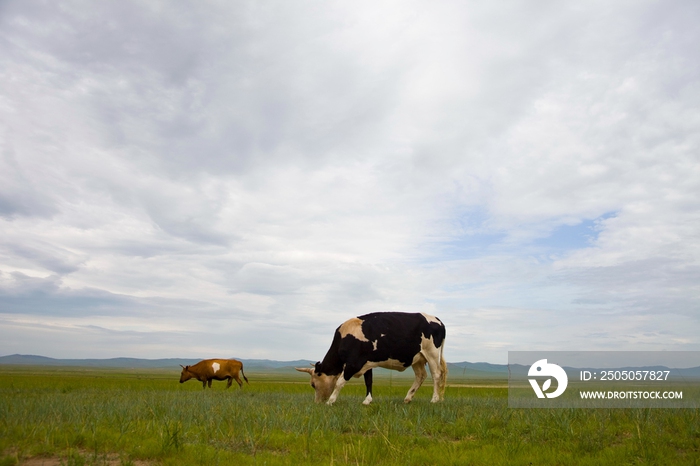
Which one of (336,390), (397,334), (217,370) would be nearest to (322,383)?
(336,390)

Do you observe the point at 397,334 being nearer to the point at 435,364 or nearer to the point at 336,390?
the point at 435,364

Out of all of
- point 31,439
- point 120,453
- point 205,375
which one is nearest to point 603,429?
point 120,453

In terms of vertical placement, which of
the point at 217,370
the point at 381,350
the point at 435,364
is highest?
the point at 381,350

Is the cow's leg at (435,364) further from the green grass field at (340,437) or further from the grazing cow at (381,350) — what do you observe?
the green grass field at (340,437)

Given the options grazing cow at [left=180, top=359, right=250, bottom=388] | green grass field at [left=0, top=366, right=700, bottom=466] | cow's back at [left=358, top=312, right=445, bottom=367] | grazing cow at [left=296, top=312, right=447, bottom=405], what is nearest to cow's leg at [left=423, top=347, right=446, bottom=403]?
grazing cow at [left=296, top=312, right=447, bottom=405]

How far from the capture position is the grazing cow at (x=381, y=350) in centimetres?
1415

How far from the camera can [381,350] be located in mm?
14180

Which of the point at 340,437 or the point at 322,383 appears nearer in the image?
the point at 340,437

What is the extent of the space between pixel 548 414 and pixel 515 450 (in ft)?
10.7

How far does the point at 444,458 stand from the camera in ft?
23.3

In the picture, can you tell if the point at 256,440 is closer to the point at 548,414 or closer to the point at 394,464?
the point at 394,464

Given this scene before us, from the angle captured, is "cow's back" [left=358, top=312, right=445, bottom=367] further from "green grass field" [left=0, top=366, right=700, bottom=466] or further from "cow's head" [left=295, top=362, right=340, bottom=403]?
"green grass field" [left=0, top=366, right=700, bottom=466]

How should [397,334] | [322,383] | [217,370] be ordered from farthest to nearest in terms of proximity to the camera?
[217,370]
[322,383]
[397,334]

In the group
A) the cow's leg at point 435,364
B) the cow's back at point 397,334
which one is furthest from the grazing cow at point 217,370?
the cow's leg at point 435,364
